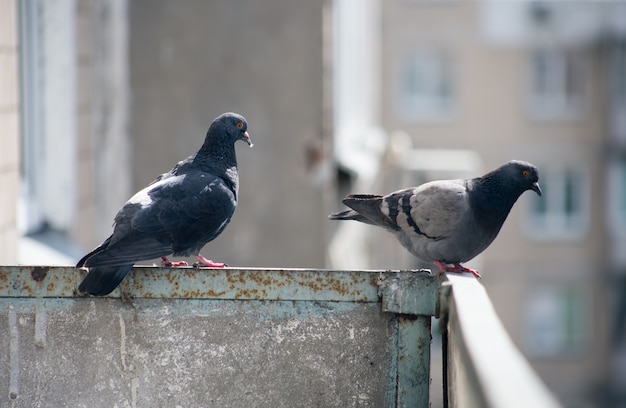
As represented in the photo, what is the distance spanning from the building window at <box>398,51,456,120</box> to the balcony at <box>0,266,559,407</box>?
24126 millimetres

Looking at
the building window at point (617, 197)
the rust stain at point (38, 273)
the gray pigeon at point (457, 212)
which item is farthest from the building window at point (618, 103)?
the rust stain at point (38, 273)

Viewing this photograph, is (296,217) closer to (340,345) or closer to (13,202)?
(13,202)

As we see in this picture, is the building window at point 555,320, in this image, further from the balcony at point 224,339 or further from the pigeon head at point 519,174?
the balcony at point 224,339

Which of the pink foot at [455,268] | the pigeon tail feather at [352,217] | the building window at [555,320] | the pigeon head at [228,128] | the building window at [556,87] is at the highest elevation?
the building window at [556,87]

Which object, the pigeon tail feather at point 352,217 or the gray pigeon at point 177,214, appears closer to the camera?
the gray pigeon at point 177,214

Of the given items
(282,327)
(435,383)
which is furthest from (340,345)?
(435,383)

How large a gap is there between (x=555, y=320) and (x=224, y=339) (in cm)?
2536

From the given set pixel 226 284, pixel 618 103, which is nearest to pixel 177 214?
pixel 226 284

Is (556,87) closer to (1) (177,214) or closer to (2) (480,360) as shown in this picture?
(1) (177,214)

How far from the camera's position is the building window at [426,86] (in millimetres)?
27125

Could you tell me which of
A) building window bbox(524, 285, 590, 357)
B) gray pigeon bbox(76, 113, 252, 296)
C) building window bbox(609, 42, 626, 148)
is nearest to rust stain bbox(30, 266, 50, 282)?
gray pigeon bbox(76, 113, 252, 296)

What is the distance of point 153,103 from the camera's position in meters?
7.91

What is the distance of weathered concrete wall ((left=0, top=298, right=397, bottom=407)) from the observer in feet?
10.8

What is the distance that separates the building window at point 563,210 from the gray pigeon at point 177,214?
77.7 feet
